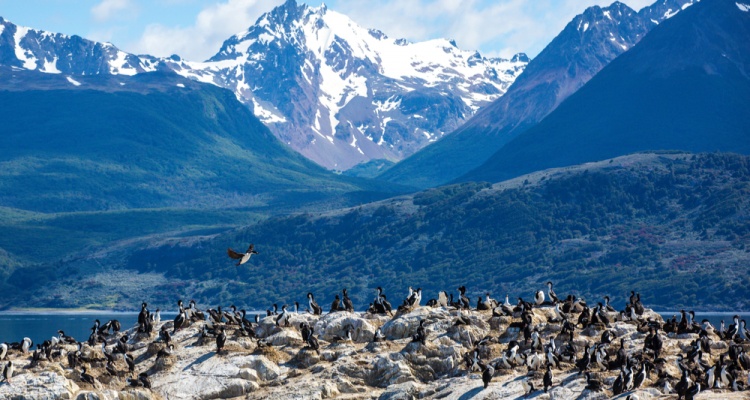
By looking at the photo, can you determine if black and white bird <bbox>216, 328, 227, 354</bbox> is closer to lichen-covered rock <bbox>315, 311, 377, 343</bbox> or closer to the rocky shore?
the rocky shore

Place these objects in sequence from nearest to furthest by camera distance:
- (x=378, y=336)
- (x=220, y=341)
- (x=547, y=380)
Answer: (x=547, y=380) → (x=220, y=341) → (x=378, y=336)

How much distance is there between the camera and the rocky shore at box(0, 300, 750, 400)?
6750 cm

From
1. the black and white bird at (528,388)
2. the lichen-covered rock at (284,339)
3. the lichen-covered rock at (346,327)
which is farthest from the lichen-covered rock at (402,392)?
the lichen-covered rock at (284,339)

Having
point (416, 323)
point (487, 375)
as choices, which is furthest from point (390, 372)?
point (487, 375)

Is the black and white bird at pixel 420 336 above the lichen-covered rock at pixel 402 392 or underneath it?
above

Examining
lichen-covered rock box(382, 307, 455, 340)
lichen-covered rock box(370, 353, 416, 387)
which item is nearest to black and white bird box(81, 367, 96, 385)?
lichen-covered rock box(370, 353, 416, 387)

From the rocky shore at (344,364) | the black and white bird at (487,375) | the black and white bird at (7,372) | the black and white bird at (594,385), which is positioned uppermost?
the black and white bird at (7,372)

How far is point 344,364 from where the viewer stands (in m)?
72.4

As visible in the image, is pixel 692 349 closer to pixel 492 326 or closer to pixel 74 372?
pixel 492 326

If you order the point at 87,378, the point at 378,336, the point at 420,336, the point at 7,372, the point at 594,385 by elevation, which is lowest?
the point at 594,385

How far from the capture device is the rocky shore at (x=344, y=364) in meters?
67.5

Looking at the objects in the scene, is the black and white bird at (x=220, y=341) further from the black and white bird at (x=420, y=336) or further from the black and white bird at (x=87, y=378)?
the black and white bird at (x=420, y=336)

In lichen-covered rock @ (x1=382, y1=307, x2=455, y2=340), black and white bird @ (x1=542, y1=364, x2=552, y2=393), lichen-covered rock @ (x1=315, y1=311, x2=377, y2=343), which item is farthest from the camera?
lichen-covered rock @ (x1=315, y1=311, x2=377, y2=343)

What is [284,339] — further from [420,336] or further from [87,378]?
[87,378]
